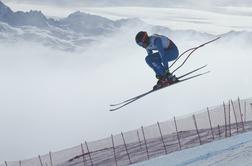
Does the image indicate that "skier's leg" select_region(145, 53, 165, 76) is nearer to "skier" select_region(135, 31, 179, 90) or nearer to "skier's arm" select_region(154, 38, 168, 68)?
"skier" select_region(135, 31, 179, 90)

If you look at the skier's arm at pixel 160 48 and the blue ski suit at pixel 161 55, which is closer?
the skier's arm at pixel 160 48

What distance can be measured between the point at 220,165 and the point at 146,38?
7.96 m

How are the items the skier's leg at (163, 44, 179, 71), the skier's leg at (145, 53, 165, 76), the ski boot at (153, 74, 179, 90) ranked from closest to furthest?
the skier's leg at (145, 53, 165, 76), the skier's leg at (163, 44, 179, 71), the ski boot at (153, 74, 179, 90)

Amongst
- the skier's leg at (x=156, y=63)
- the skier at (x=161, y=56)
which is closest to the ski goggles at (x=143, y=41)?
the skier at (x=161, y=56)

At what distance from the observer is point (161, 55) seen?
728 inches

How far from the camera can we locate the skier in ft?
59.5

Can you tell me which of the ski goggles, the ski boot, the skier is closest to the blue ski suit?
the skier

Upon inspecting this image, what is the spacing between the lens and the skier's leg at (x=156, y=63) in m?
18.7

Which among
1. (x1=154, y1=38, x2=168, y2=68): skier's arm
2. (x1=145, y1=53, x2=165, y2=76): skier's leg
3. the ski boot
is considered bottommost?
the ski boot

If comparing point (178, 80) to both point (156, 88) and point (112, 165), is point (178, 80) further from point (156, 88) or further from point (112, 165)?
point (112, 165)

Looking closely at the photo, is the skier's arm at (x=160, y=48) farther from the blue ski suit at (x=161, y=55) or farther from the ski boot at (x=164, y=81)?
the ski boot at (x=164, y=81)

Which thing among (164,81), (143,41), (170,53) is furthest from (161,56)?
(143,41)

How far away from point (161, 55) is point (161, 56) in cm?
3

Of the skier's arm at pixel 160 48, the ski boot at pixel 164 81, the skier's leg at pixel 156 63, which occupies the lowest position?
the ski boot at pixel 164 81
